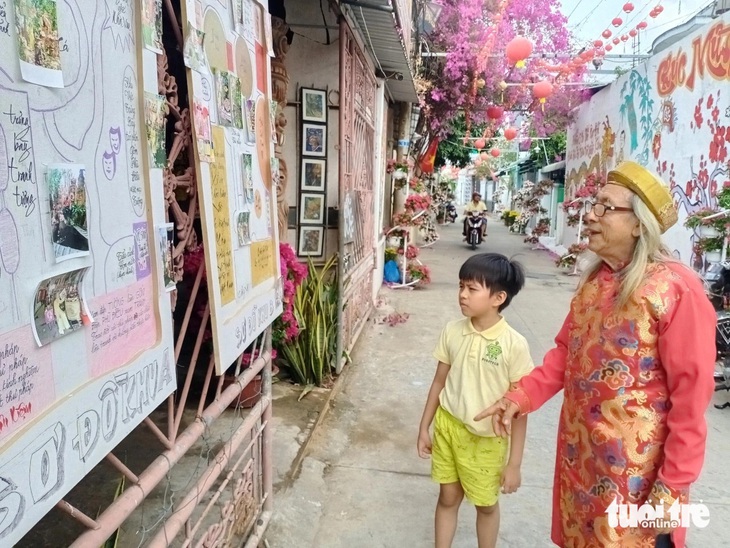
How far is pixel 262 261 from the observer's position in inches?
91.4

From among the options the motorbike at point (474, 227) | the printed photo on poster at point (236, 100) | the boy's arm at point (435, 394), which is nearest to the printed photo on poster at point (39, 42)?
the printed photo on poster at point (236, 100)

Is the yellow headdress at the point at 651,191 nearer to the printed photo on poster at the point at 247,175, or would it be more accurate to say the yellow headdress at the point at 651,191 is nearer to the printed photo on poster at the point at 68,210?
the printed photo on poster at the point at 247,175

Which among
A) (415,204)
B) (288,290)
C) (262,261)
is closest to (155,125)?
(262,261)

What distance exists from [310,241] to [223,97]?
3192 millimetres

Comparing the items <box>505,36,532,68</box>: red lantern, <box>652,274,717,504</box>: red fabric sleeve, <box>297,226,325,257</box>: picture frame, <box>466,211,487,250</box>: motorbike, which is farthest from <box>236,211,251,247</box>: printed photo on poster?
<box>466,211,487,250</box>: motorbike

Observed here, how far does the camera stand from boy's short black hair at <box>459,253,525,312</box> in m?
2.20

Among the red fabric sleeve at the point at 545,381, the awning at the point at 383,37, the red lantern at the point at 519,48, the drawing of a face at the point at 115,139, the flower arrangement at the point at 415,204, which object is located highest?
the red lantern at the point at 519,48

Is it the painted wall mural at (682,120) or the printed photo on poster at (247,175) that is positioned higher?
the painted wall mural at (682,120)

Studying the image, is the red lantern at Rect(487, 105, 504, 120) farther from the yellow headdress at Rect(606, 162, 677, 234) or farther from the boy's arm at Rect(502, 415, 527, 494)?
the yellow headdress at Rect(606, 162, 677, 234)

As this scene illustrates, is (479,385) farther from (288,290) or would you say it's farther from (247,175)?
(288,290)

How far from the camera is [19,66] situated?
0.92 metres

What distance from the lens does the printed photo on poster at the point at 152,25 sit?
4.52 ft

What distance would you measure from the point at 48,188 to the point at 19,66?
202 millimetres

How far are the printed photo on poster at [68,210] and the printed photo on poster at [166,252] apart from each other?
1.11ft
